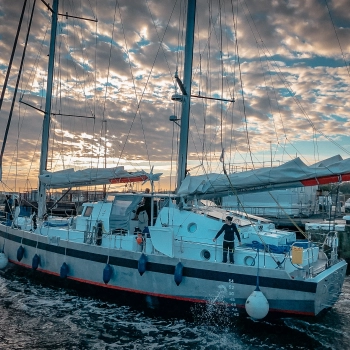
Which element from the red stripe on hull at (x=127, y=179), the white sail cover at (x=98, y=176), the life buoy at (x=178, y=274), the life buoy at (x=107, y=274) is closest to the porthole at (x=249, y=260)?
the life buoy at (x=178, y=274)

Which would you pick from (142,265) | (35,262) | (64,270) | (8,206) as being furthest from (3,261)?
(142,265)

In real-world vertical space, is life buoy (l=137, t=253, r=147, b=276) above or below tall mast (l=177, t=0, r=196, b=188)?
below

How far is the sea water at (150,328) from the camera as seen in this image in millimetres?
9375

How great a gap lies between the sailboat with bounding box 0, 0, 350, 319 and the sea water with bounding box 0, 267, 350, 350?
22.5 inches

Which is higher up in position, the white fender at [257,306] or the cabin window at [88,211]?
the cabin window at [88,211]

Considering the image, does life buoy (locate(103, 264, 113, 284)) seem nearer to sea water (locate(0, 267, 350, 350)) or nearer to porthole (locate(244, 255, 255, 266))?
sea water (locate(0, 267, 350, 350))

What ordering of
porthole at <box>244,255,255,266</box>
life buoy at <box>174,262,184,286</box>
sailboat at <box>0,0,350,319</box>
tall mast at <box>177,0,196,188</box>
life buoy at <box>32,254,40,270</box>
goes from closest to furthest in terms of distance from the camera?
1. sailboat at <box>0,0,350,319</box>
2. porthole at <box>244,255,255,266</box>
3. life buoy at <box>174,262,184,286</box>
4. tall mast at <box>177,0,196,188</box>
5. life buoy at <box>32,254,40,270</box>

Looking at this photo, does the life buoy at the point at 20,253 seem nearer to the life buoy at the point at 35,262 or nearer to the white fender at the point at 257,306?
the life buoy at the point at 35,262

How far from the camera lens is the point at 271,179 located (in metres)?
10.9

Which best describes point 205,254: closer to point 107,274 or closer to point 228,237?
point 228,237

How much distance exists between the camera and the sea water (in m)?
9.38

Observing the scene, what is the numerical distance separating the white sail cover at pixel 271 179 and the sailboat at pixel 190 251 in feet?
0.10

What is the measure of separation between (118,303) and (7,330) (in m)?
3.58

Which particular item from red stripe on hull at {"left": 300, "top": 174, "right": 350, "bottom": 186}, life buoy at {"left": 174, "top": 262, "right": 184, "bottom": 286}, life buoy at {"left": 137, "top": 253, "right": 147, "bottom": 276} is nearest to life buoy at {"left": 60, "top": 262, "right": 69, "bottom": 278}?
life buoy at {"left": 137, "top": 253, "right": 147, "bottom": 276}
